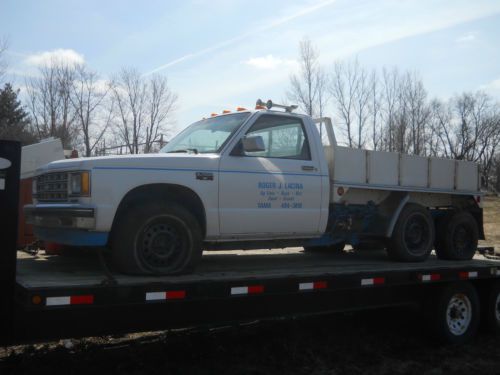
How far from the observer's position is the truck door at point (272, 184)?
18.5 ft

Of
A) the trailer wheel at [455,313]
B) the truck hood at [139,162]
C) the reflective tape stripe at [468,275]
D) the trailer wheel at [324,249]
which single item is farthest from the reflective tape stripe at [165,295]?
the trailer wheel at [324,249]

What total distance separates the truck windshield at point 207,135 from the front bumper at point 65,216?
1532 mm

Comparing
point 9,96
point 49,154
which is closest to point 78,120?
point 9,96

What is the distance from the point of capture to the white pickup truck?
16.1 feet

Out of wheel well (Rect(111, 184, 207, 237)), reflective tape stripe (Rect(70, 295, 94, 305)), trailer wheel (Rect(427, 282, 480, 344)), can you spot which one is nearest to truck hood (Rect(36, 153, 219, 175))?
wheel well (Rect(111, 184, 207, 237))

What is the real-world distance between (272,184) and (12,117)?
157ft

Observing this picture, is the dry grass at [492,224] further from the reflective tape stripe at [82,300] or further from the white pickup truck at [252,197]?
the reflective tape stripe at [82,300]

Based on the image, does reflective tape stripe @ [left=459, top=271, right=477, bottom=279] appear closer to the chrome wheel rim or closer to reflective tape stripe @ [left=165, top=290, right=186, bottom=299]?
the chrome wheel rim

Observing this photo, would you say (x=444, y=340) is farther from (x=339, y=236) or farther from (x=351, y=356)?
(x=339, y=236)

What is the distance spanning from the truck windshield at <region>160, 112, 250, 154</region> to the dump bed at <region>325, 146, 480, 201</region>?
1342mm

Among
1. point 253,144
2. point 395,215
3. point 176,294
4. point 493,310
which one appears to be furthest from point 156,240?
point 493,310

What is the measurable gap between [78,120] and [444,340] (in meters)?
43.2

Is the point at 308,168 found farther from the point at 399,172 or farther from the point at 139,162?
the point at 139,162

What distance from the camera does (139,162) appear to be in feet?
16.6
